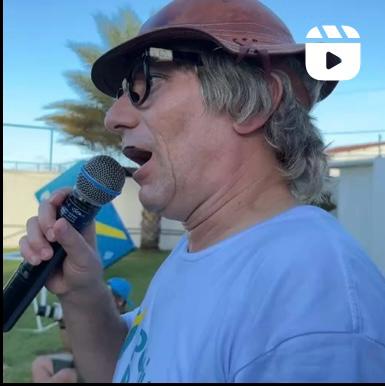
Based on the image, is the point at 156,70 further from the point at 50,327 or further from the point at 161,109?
the point at 50,327

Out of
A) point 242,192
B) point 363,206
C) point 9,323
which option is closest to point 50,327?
point 363,206

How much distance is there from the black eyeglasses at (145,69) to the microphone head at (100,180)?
221 millimetres

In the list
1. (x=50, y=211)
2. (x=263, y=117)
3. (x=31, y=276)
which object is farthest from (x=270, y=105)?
(x=31, y=276)

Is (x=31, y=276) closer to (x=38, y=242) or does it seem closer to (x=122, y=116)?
(x=38, y=242)

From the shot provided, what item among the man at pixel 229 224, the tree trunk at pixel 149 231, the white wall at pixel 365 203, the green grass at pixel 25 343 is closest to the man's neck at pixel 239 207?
the man at pixel 229 224

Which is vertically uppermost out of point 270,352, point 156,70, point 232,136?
point 156,70

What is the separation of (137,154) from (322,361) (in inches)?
27.2

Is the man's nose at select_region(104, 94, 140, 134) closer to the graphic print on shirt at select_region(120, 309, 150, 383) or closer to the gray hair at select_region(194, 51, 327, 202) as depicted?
the gray hair at select_region(194, 51, 327, 202)

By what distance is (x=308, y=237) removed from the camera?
3.07ft

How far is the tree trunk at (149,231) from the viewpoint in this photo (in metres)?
14.1

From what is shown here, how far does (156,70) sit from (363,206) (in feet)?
22.3

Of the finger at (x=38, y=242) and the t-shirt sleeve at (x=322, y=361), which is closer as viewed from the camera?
the t-shirt sleeve at (x=322, y=361)

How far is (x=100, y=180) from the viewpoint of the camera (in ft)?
4.47

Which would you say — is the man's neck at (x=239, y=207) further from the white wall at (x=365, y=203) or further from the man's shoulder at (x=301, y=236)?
the white wall at (x=365, y=203)
